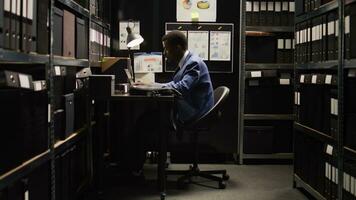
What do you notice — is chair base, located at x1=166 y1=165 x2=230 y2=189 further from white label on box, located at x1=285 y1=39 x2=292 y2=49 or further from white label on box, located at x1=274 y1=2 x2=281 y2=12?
white label on box, located at x1=274 y1=2 x2=281 y2=12

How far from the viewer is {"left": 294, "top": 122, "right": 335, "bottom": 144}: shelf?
3000 millimetres

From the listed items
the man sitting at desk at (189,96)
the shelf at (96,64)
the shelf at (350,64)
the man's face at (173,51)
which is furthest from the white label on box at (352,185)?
the shelf at (96,64)

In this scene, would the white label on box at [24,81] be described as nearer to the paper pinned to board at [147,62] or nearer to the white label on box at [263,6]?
the paper pinned to board at [147,62]

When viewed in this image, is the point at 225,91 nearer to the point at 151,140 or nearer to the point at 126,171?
the point at 151,140

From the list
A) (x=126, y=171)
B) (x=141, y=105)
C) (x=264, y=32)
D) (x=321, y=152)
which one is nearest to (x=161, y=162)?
(x=126, y=171)

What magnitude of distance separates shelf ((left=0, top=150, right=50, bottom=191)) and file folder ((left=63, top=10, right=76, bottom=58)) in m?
0.80

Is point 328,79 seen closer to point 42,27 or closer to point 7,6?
point 42,27

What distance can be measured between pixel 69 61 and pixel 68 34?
181 mm

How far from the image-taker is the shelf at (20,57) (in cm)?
169

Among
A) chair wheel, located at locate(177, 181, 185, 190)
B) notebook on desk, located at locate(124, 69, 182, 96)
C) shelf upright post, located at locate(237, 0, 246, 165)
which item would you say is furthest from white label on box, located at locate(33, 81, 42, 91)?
shelf upright post, located at locate(237, 0, 246, 165)

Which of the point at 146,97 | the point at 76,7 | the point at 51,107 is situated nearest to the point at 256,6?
the point at 146,97

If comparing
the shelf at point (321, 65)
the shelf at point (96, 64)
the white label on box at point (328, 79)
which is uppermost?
the shelf at point (96, 64)

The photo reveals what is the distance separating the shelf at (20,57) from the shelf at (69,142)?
54 centimetres

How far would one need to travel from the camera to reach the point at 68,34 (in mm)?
2938
